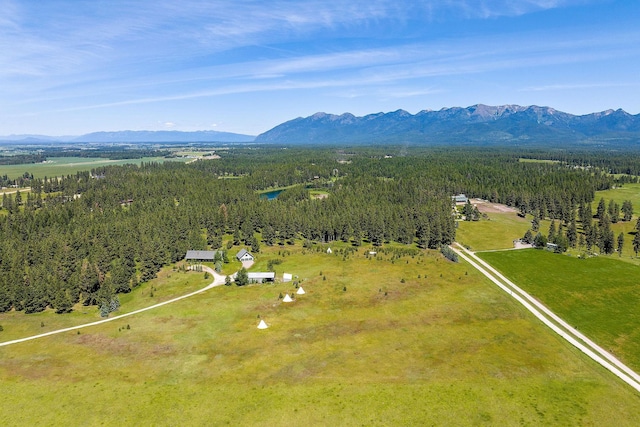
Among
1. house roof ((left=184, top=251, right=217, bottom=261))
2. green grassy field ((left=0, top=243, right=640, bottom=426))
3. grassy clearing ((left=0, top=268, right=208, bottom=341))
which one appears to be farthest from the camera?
house roof ((left=184, top=251, right=217, bottom=261))

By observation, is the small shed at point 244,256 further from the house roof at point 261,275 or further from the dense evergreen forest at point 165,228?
the house roof at point 261,275

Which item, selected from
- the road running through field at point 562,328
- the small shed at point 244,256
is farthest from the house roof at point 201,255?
the road running through field at point 562,328

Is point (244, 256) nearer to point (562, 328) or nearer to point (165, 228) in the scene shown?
point (165, 228)

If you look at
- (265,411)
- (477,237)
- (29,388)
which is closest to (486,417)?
(265,411)

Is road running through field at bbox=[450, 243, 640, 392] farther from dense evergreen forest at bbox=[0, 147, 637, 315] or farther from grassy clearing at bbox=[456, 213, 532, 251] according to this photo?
dense evergreen forest at bbox=[0, 147, 637, 315]

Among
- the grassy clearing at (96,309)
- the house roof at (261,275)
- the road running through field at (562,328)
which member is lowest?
the road running through field at (562,328)

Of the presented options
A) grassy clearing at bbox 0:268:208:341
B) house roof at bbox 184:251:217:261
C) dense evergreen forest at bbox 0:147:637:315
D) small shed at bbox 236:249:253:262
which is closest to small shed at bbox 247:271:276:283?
grassy clearing at bbox 0:268:208:341
